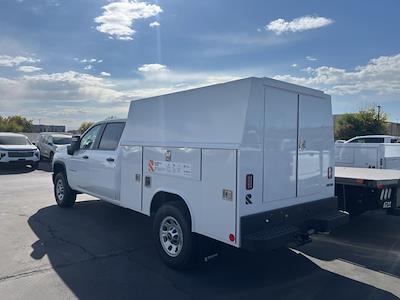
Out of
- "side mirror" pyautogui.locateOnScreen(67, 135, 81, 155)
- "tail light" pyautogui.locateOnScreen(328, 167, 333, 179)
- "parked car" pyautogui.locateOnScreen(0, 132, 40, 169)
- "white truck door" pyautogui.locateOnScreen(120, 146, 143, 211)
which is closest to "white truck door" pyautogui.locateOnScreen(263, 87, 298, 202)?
"tail light" pyautogui.locateOnScreen(328, 167, 333, 179)

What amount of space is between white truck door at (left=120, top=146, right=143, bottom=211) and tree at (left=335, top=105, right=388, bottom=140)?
34.6 meters

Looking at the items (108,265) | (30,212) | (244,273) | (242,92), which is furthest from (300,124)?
(30,212)

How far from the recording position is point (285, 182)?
497 cm

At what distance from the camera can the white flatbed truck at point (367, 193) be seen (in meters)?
6.55

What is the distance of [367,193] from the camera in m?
6.76

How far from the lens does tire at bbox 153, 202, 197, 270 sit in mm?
4863

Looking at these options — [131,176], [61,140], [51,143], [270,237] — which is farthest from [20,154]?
[270,237]

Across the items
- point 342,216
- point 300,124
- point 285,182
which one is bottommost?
point 342,216

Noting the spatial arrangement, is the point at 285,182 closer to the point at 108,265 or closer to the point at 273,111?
the point at 273,111

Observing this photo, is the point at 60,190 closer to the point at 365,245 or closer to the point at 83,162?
the point at 83,162

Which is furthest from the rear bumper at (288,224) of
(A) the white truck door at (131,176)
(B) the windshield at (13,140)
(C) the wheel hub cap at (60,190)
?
(B) the windshield at (13,140)

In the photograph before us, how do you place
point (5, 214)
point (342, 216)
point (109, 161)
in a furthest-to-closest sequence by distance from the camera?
point (5, 214)
point (109, 161)
point (342, 216)

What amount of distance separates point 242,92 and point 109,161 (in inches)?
132

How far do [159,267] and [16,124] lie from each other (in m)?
68.8
